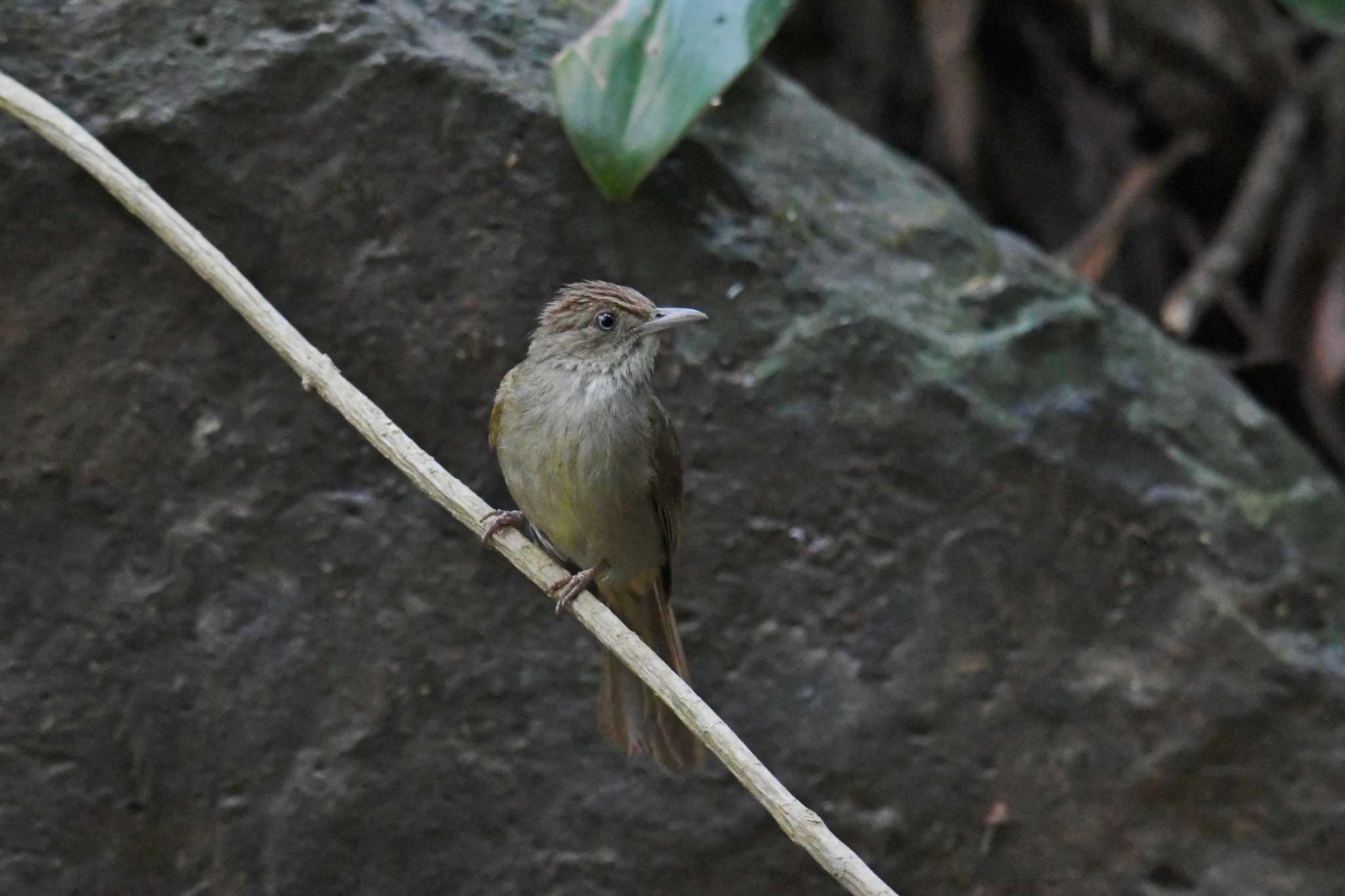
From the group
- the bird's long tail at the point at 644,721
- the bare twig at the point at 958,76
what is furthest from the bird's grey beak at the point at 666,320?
the bare twig at the point at 958,76

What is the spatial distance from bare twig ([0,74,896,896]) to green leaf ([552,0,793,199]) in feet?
3.11

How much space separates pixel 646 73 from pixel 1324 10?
2.26 meters

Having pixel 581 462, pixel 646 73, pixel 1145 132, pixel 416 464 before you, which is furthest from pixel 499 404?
pixel 1145 132

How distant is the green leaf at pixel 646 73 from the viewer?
10.9ft

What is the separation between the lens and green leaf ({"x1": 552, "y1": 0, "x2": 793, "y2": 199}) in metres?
3.31

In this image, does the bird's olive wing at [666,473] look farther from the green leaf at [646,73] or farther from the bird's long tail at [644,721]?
the green leaf at [646,73]

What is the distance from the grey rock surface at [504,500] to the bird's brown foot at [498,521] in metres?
0.28

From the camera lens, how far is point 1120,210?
516cm

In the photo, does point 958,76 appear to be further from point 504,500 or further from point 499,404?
point 499,404

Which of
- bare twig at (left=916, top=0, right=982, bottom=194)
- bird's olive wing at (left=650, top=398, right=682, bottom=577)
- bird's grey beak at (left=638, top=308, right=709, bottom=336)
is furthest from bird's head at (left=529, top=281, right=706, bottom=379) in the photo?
bare twig at (left=916, top=0, right=982, bottom=194)

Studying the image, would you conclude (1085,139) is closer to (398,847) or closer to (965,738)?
(965,738)

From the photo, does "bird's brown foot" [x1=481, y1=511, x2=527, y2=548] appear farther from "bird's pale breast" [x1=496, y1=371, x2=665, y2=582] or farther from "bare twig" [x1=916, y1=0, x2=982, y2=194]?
"bare twig" [x1=916, y1=0, x2=982, y2=194]

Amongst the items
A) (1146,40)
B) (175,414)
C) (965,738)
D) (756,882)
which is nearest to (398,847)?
(756,882)

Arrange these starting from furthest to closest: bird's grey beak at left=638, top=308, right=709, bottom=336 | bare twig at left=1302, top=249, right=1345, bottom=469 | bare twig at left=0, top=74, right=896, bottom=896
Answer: bare twig at left=1302, top=249, right=1345, bottom=469 < bird's grey beak at left=638, top=308, right=709, bottom=336 < bare twig at left=0, top=74, right=896, bottom=896
